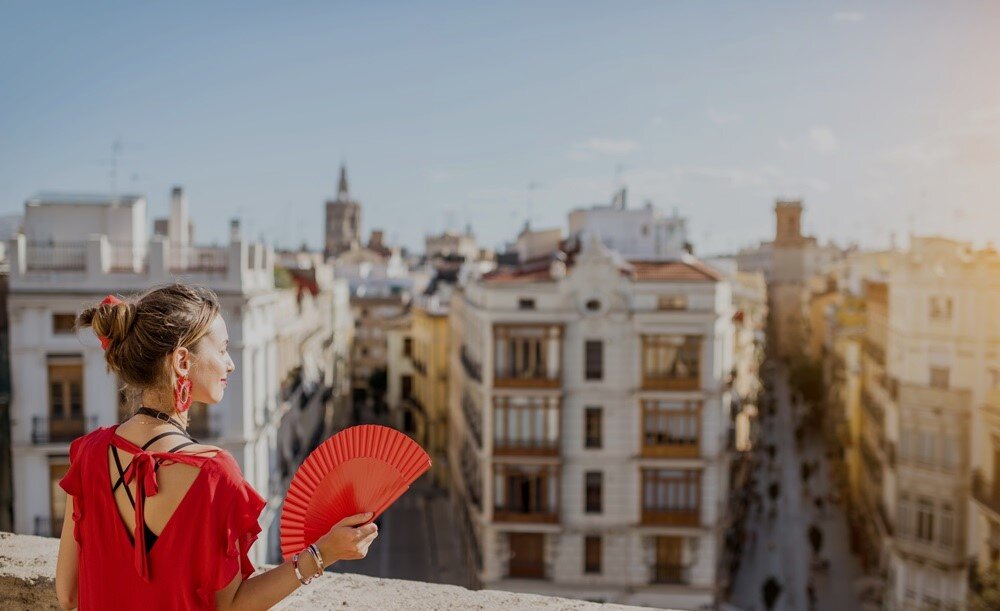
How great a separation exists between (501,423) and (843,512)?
23044 millimetres

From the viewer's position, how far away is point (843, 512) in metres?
41.1

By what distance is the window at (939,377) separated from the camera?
24094 mm

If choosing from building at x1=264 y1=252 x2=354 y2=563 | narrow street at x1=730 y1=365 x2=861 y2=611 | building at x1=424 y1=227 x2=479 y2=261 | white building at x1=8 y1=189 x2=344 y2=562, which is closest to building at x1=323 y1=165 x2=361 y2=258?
building at x1=424 y1=227 x2=479 y2=261

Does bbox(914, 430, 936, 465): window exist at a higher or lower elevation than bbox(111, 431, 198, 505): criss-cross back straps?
lower

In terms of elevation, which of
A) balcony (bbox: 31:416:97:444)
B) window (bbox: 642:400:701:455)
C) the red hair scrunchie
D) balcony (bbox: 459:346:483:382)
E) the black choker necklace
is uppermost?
the red hair scrunchie

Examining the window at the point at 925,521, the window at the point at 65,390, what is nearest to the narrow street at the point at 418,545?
the window at the point at 65,390

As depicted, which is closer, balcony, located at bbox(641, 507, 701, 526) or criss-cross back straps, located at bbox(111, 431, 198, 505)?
criss-cross back straps, located at bbox(111, 431, 198, 505)

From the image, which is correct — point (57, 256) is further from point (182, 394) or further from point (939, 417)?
point (939, 417)

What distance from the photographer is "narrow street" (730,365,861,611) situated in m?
30.9

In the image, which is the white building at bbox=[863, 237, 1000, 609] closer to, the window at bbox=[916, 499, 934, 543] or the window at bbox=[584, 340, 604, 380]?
the window at bbox=[916, 499, 934, 543]

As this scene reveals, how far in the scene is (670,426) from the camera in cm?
2352

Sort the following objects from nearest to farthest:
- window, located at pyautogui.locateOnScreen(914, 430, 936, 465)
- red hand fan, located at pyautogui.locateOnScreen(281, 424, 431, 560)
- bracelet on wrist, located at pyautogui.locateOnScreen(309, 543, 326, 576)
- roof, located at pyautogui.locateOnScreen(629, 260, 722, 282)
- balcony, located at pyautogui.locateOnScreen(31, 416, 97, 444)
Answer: bracelet on wrist, located at pyautogui.locateOnScreen(309, 543, 326, 576), red hand fan, located at pyautogui.locateOnScreen(281, 424, 431, 560), balcony, located at pyautogui.locateOnScreen(31, 416, 97, 444), roof, located at pyautogui.locateOnScreen(629, 260, 722, 282), window, located at pyautogui.locateOnScreen(914, 430, 936, 465)

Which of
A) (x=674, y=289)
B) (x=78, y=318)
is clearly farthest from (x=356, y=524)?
(x=674, y=289)

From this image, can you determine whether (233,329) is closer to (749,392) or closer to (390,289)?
(749,392)
